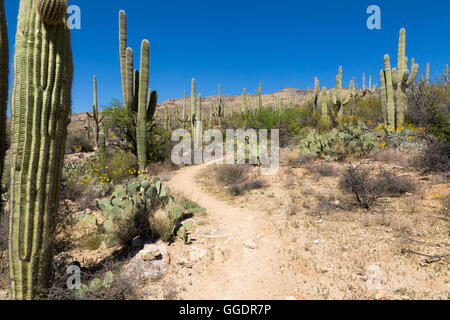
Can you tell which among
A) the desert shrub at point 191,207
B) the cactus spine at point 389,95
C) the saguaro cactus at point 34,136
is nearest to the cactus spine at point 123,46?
the desert shrub at point 191,207

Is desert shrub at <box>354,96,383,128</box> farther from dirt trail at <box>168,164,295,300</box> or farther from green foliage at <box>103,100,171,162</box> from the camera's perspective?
dirt trail at <box>168,164,295,300</box>

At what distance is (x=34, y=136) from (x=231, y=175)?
6.62 meters

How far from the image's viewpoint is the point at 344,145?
30.5 ft

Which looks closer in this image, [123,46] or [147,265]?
[147,265]

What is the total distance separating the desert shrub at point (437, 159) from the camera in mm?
6020

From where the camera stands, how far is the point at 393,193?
558 cm

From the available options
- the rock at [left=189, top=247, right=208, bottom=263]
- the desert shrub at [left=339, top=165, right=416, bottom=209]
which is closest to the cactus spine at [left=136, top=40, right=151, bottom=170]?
the rock at [left=189, top=247, right=208, bottom=263]

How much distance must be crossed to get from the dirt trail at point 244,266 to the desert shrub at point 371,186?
6.80ft

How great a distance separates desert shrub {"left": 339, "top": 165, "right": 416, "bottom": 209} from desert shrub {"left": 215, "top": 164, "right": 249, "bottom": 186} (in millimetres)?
3442

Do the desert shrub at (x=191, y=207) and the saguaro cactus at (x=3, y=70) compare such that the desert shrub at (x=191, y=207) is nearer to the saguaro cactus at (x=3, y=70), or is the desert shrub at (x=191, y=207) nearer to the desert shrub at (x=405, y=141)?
the saguaro cactus at (x=3, y=70)

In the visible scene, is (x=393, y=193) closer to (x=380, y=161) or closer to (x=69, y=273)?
(x=380, y=161)

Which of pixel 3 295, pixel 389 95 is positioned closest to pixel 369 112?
pixel 389 95

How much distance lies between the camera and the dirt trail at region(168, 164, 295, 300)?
306 centimetres

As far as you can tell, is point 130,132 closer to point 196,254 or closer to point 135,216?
point 135,216
